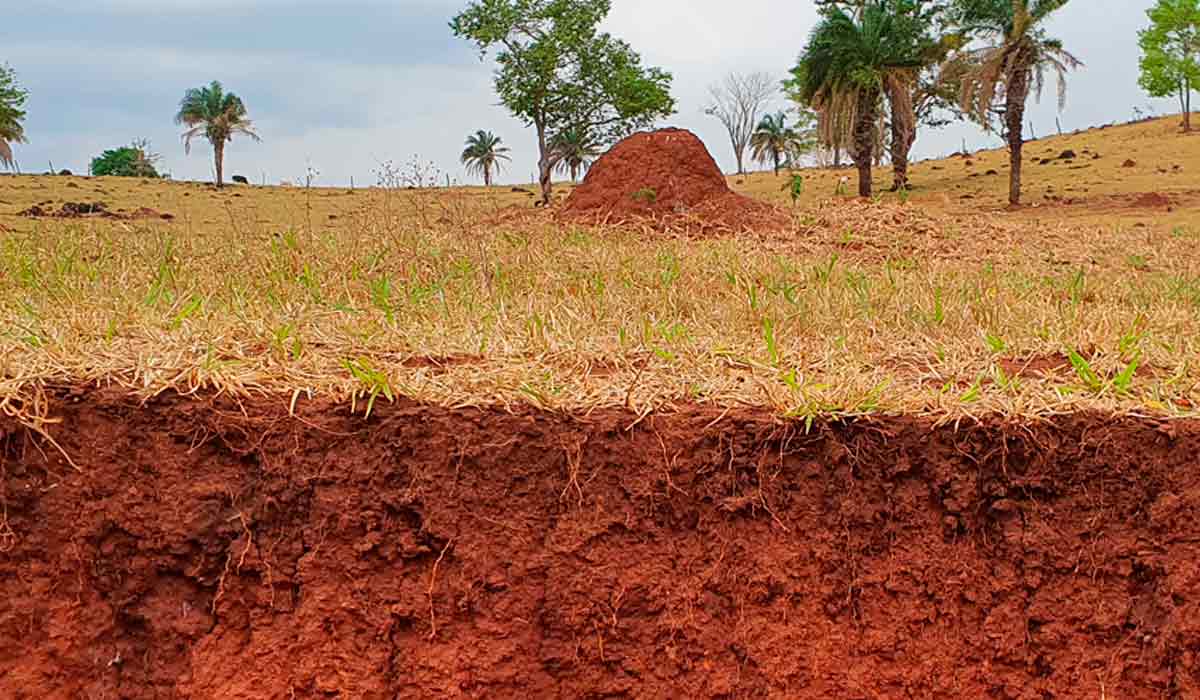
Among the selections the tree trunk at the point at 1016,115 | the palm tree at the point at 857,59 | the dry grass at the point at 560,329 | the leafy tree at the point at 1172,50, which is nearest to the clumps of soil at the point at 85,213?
the dry grass at the point at 560,329

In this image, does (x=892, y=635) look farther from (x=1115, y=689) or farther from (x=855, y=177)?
(x=855, y=177)

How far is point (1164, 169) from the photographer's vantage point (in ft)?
67.2

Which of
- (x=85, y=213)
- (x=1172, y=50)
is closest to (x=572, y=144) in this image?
(x=85, y=213)

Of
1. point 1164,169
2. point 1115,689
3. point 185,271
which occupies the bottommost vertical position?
point 1115,689

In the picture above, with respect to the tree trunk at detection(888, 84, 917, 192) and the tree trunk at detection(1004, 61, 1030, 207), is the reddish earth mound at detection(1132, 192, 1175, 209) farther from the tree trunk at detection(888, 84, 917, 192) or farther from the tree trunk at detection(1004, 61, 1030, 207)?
the tree trunk at detection(888, 84, 917, 192)

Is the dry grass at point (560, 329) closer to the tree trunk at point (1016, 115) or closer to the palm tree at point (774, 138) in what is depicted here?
the tree trunk at point (1016, 115)

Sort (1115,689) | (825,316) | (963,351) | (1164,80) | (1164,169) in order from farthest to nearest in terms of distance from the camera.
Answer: (1164,80) → (1164,169) → (825,316) → (963,351) → (1115,689)

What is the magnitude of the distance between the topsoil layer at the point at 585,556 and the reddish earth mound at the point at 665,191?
22.5 feet

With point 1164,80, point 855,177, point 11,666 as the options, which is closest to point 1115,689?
point 11,666

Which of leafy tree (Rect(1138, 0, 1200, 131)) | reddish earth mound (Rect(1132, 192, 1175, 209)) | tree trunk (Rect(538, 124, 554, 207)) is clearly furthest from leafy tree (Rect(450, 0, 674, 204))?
leafy tree (Rect(1138, 0, 1200, 131))

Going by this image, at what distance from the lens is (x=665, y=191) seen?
10164 mm

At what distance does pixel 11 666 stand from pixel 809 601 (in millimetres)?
2265

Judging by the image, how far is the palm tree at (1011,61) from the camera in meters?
17.2

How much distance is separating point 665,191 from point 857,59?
9558 millimetres
